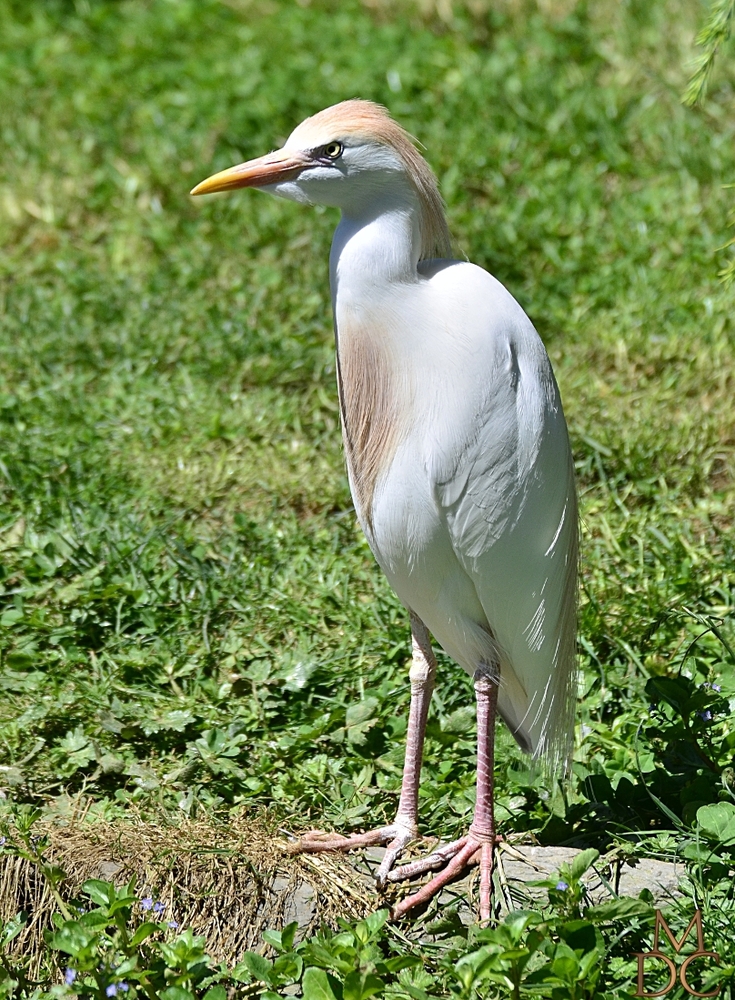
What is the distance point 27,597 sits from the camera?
→ 3.07 m

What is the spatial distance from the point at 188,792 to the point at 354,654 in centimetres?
61

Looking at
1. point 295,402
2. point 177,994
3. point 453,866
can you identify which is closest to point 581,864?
point 453,866

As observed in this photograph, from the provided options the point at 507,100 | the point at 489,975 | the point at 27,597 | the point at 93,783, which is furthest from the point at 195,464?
the point at 507,100

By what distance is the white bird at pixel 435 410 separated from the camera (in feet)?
6.65

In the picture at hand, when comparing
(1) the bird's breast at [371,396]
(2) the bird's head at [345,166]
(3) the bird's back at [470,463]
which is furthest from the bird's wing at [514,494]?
(2) the bird's head at [345,166]

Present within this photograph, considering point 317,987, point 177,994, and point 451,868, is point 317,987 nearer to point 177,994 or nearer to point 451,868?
point 177,994

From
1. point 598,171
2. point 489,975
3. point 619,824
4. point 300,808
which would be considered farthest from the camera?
point 598,171

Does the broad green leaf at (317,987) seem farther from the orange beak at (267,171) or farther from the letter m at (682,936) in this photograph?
the orange beak at (267,171)

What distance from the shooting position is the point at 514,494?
6.84 ft

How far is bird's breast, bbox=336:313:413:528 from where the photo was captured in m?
2.08

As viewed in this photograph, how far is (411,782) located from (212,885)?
46 cm

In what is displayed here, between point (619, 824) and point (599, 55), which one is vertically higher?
point (599, 55)

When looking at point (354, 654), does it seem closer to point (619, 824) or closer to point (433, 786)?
point (433, 786)

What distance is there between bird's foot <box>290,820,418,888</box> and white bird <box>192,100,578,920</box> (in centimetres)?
4
